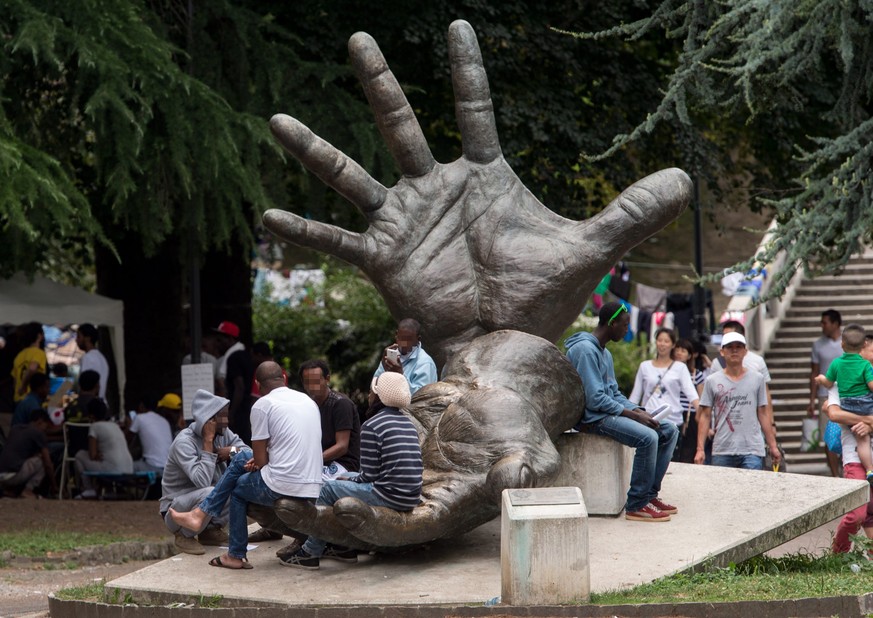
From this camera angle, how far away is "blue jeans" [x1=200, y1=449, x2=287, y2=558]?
7.79 meters

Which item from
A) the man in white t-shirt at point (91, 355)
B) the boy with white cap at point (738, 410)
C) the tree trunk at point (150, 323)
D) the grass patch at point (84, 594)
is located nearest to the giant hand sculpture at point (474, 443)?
the grass patch at point (84, 594)

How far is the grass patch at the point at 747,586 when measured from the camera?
6.89 metres

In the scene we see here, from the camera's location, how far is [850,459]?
997cm

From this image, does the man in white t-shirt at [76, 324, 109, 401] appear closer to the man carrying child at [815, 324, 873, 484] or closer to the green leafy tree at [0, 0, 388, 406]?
the green leafy tree at [0, 0, 388, 406]

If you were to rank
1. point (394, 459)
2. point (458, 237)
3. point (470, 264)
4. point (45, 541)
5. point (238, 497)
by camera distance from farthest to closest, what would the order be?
point (45, 541) → point (458, 237) → point (470, 264) → point (238, 497) → point (394, 459)

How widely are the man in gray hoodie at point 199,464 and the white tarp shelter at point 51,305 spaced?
544 centimetres

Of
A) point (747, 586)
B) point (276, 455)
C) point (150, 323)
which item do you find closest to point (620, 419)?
point (747, 586)

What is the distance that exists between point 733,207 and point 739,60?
613cm

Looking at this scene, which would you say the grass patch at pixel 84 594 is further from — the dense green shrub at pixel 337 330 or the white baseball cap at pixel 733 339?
the dense green shrub at pixel 337 330

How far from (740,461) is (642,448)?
2643 mm

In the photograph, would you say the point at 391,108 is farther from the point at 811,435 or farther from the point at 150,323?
the point at 811,435

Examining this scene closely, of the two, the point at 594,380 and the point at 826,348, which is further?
the point at 826,348

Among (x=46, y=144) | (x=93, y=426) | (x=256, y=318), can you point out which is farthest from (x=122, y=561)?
(x=256, y=318)

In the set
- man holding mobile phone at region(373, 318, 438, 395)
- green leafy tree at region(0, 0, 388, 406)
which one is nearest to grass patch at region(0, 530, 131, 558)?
green leafy tree at region(0, 0, 388, 406)
